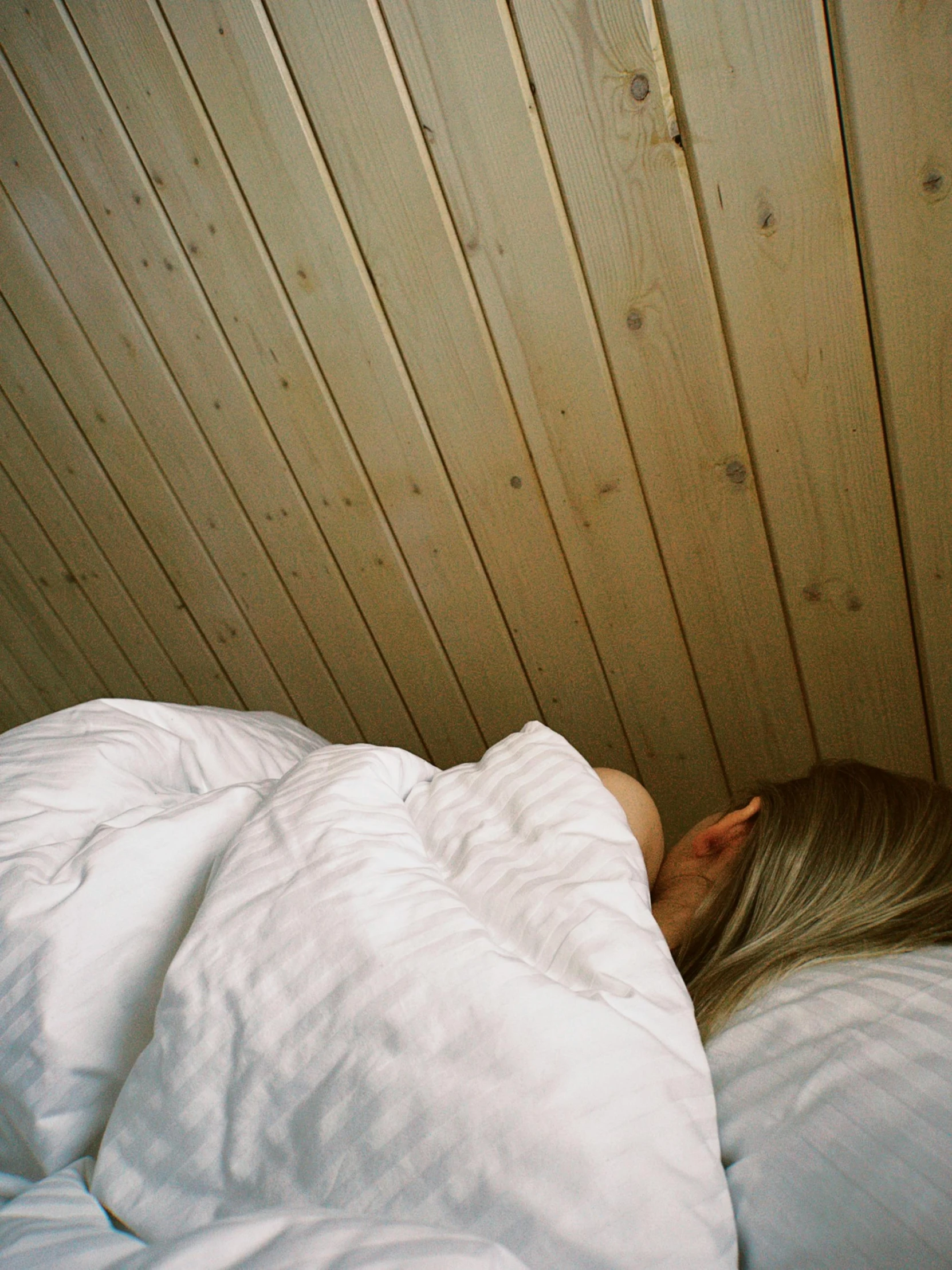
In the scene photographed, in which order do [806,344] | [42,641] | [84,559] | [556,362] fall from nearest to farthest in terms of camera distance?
[806,344], [556,362], [84,559], [42,641]

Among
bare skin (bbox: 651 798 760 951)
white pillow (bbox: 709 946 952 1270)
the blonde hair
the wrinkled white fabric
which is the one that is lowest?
bare skin (bbox: 651 798 760 951)

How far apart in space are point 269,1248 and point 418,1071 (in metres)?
0.12

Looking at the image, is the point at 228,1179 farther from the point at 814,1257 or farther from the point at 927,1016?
the point at 927,1016

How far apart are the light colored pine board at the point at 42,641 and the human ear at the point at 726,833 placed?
1.53 m

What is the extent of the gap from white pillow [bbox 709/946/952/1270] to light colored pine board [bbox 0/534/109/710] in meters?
1.75

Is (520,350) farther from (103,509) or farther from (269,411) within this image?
(103,509)

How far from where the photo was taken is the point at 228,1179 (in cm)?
53

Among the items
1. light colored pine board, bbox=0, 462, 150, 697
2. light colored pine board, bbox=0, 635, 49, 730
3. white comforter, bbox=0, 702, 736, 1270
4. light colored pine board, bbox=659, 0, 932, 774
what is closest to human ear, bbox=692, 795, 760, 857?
white comforter, bbox=0, 702, 736, 1270

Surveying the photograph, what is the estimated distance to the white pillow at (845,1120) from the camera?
1.63ft

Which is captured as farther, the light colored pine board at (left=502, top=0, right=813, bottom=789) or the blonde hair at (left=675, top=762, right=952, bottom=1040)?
the light colored pine board at (left=502, top=0, right=813, bottom=789)

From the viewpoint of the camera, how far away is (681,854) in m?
0.96

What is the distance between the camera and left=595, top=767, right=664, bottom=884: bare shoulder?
97cm

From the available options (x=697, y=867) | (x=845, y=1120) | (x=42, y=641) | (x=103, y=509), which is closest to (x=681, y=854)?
(x=697, y=867)

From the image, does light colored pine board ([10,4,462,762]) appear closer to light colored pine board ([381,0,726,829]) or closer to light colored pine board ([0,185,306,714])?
light colored pine board ([0,185,306,714])
